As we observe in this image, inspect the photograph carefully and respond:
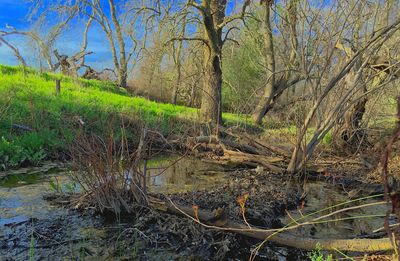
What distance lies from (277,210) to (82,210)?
2.42 metres

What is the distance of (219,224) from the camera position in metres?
3.81

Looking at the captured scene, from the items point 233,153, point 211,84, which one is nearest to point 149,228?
point 233,153

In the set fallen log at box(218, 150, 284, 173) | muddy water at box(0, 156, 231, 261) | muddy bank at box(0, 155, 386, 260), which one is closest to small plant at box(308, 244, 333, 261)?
muddy bank at box(0, 155, 386, 260)

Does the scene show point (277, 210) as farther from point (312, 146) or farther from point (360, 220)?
point (312, 146)

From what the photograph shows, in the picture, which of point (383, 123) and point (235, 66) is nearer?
point (383, 123)

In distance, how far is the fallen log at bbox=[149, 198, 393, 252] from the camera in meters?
3.13

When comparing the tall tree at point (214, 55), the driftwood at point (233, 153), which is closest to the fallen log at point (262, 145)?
the driftwood at point (233, 153)

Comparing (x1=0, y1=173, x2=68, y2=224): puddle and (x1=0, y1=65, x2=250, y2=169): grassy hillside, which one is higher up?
(x1=0, y1=65, x2=250, y2=169): grassy hillside

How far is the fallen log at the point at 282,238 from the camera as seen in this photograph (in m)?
3.13

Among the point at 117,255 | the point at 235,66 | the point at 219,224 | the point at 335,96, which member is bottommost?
the point at 117,255

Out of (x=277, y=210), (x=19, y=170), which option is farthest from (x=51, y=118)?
(x=277, y=210)

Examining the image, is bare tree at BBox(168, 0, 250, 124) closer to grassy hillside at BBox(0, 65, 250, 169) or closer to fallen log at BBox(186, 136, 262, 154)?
grassy hillside at BBox(0, 65, 250, 169)

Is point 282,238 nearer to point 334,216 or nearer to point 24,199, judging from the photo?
point 334,216

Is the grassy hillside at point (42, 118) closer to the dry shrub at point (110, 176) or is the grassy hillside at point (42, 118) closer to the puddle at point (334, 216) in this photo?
the dry shrub at point (110, 176)
